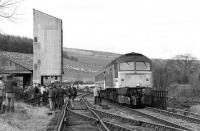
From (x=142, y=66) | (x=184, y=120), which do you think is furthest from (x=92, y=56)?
(x=184, y=120)

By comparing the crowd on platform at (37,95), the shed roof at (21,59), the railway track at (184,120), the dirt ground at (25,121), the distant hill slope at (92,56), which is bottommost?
the railway track at (184,120)

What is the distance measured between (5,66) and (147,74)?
25.6m

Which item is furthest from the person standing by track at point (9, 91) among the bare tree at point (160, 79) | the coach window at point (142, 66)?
the bare tree at point (160, 79)

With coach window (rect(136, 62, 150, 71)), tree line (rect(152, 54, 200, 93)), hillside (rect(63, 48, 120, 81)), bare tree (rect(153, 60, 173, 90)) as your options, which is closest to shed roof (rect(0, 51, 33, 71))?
bare tree (rect(153, 60, 173, 90))

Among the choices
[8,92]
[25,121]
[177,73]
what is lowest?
[25,121]

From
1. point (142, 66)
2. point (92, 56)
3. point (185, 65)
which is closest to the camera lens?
point (142, 66)

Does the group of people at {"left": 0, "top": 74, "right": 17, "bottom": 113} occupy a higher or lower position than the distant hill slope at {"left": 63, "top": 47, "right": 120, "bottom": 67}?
lower

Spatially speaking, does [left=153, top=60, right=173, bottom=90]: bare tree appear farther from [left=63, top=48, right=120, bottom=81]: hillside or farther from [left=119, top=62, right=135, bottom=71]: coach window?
[left=63, top=48, right=120, bottom=81]: hillside

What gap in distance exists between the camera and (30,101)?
82.9 ft

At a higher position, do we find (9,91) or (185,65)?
(185,65)

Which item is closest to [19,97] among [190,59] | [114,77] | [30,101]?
[30,101]

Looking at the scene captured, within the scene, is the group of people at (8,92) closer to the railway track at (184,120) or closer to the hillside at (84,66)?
the railway track at (184,120)

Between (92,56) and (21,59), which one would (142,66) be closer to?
(21,59)

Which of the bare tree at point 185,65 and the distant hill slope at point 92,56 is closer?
the bare tree at point 185,65
